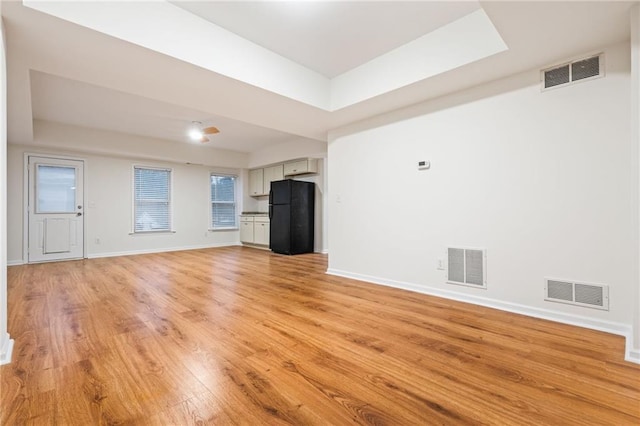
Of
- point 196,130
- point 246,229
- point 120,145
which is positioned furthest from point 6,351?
point 246,229

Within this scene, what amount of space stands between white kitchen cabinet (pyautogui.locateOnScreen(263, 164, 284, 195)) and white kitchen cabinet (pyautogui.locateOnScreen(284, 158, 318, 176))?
11.0 inches

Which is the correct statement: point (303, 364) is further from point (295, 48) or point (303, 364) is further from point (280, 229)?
point (280, 229)

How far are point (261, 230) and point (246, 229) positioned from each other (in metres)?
0.76

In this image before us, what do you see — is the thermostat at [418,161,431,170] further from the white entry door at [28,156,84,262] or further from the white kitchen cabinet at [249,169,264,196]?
the white entry door at [28,156,84,262]

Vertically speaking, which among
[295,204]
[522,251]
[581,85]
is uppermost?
[581,85]

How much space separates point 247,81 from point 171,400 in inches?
101

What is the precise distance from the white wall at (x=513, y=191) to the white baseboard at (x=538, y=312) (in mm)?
10

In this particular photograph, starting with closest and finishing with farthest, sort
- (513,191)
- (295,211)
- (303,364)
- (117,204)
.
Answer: (303,364) < (513,191) < (117,204) < (295,211)

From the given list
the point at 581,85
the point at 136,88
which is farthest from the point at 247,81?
the point at 581,85

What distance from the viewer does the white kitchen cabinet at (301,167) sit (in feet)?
21.7

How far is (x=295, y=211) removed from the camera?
258 inches

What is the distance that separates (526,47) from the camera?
223cm

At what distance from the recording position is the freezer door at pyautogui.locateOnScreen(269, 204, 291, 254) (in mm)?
6508

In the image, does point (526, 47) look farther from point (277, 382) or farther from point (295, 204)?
point (295, 204)
